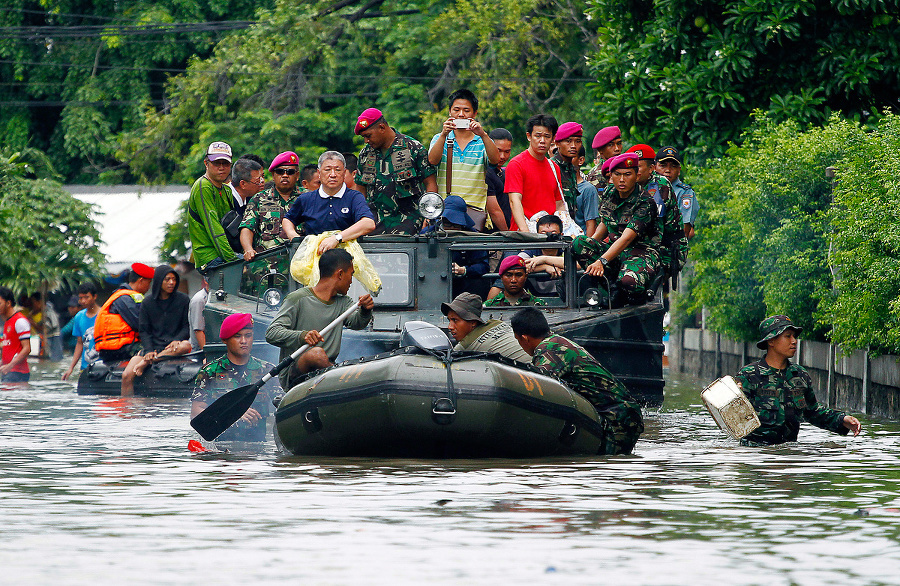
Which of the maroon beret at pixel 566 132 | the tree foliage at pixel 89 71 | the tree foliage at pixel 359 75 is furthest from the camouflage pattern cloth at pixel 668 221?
the tree foliage at pixel 89 71

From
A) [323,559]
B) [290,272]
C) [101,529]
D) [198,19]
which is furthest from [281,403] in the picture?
[198,19]

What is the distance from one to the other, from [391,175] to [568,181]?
192 cm

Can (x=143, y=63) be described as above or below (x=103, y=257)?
above

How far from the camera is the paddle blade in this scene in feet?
36.4

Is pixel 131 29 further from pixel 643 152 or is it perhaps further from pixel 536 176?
pixel 643 152

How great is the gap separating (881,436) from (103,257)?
85.0 ft

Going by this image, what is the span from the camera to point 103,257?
35.0 meters

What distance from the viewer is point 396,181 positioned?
13.4 metres

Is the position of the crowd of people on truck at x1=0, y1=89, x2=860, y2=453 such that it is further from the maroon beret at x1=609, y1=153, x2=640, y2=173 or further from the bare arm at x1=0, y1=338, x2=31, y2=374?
the bare arm at x1=0, y1=338, x2=31, y2=374

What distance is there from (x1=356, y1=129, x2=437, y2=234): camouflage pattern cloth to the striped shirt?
15cm

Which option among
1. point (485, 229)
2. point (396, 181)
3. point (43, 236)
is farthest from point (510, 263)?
point (43, 236)

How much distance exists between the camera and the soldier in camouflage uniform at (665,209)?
13281mm

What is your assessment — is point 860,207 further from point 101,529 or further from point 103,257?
point 103,257

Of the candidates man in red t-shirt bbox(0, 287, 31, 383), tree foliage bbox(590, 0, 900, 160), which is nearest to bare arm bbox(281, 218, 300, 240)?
tree foliage bbox(590, 0, 900, 160)
